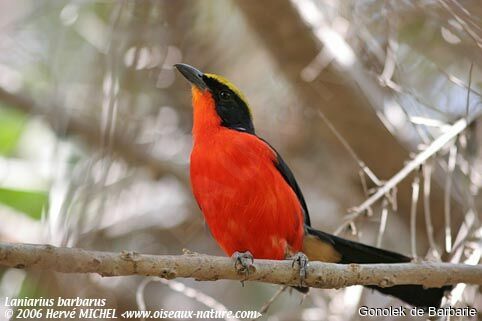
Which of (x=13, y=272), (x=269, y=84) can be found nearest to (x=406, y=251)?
(x=269, y=84)

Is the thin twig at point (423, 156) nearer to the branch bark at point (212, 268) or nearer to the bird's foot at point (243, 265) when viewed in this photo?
the branch bark at point (212, 268)

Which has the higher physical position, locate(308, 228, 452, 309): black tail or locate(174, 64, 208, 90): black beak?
locate(174, 64, 208, 90): black beak

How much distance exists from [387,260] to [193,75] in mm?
2104

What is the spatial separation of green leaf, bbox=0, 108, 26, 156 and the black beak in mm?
2089

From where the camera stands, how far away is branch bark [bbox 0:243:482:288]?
306 cm

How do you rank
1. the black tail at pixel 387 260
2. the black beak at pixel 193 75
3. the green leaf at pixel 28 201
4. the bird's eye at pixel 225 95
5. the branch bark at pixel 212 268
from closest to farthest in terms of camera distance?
the branch bark at pixel 212 268
the black tail at pixel 387 260
the black beak at pixel 193 75
the bird's eye at pixel 225 95
the green leaf at pixel 28 201

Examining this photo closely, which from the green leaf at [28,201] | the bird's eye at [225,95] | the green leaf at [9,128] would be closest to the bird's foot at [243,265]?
the bird's eye at [225,95]

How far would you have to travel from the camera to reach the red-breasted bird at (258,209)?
15.8 feet

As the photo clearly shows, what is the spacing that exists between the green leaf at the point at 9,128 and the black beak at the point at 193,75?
82.2 inches

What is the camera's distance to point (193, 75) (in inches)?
224

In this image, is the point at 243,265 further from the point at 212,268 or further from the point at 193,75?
the point at 193,75

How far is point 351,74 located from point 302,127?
1315mm

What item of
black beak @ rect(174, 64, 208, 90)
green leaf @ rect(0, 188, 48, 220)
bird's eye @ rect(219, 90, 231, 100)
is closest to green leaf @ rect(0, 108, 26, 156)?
green leaf @ rect(0, 188, 48, 220)

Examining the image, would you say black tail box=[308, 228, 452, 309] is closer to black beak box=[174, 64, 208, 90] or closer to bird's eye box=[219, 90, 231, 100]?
bird's eye box=[219, 90, 231, 100]
